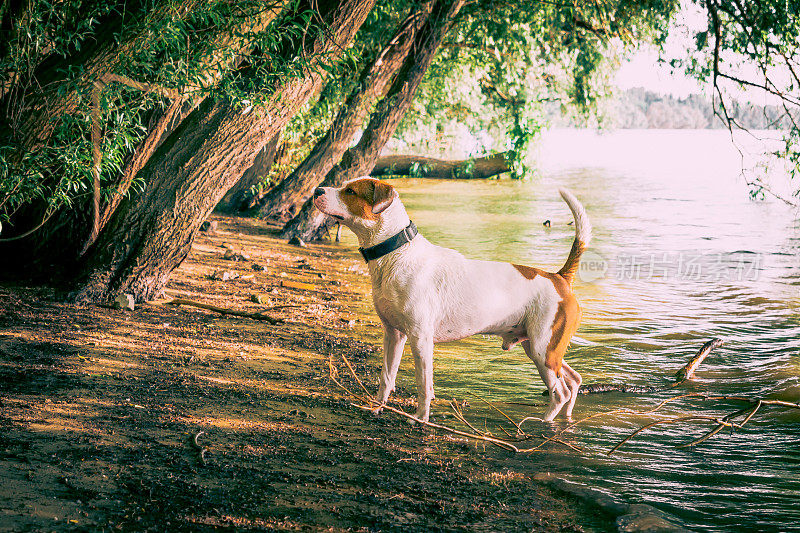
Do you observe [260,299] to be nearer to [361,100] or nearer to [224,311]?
[224,311]

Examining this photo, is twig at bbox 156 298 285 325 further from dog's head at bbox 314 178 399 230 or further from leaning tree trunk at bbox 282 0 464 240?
leaning tree trunk at bbox 282 0 464 240

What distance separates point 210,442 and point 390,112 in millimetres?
9968

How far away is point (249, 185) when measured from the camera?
18188 mm

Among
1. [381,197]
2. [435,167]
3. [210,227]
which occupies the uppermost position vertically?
[435,167]

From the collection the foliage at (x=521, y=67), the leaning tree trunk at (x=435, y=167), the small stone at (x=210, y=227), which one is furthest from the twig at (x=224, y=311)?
the leaning tree trunk at (x=435, y=167)

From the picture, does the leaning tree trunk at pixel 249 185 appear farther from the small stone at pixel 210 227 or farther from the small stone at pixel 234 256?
the small stone at pixel 234 256

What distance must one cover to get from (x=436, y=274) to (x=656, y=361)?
3942 mm

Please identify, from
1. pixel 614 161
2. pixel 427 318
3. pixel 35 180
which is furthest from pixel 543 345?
pixel 614 161

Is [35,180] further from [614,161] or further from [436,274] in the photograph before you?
[614,161]

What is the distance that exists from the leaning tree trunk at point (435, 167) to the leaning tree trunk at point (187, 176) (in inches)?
826

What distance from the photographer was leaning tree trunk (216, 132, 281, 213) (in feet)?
57.1

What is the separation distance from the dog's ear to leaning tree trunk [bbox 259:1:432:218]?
26.7 feet

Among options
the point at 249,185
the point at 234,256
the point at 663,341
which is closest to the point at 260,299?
the point at 234,256

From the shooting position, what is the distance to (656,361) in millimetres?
8492
